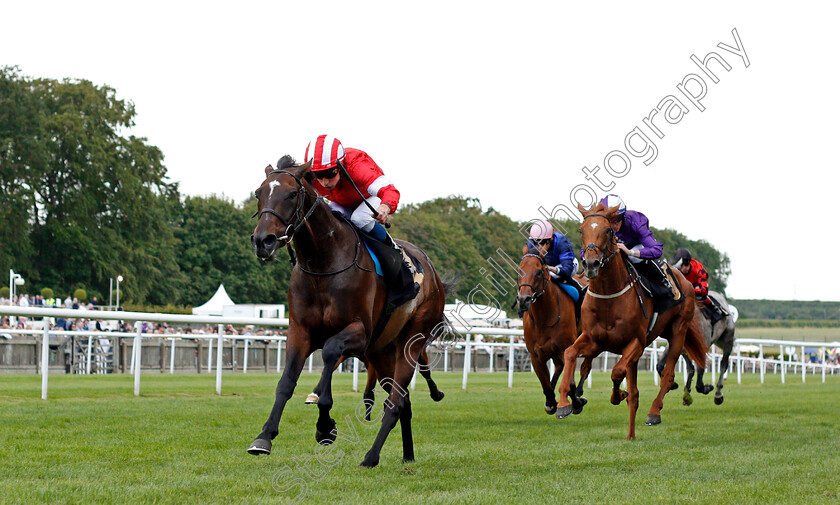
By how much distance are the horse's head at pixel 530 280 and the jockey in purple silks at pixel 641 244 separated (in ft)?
2.61

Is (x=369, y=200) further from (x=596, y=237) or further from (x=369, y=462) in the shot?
(x=596, y=237)

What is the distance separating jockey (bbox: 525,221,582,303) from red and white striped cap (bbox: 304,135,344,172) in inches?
154

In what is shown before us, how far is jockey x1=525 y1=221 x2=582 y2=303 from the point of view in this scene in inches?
394

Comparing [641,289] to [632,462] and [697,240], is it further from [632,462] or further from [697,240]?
[697,240]

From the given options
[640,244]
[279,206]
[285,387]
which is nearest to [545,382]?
[640,244]

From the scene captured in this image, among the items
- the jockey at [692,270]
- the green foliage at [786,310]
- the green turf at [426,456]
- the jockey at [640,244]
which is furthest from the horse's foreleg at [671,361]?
the green foliage at [786,310]

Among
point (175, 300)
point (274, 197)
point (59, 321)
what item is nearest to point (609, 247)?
point (274, 197)

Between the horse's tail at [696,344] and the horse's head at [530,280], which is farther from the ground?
the horse's head at [530,280]

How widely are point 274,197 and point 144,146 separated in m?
42.4

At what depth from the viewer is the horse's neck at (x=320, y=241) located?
585 cm

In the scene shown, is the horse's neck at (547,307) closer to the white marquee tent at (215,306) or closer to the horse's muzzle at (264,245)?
the horse's muzzle at (264,245)

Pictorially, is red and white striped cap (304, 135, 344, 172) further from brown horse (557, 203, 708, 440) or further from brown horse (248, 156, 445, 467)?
brown horse (557, 203, 708, 440)

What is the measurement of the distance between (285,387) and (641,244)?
5.14 metres

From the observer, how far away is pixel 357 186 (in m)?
6.58
